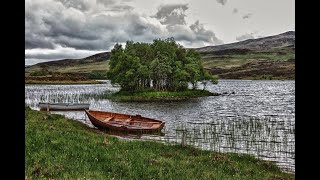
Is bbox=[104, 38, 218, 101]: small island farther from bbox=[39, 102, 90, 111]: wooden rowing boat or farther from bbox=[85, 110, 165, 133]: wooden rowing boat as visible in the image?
bbox=[85, 110, 165, 133]: wooden rowing boat

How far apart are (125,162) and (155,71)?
87978 mm

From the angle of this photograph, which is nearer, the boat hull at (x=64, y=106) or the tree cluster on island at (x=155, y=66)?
the boat hull at (x=64, y=106)

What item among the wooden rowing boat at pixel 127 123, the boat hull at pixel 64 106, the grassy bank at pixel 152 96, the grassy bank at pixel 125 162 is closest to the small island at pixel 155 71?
the grassy bank at pixel 152 96

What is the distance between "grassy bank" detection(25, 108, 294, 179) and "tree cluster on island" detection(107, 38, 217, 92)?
77761mm

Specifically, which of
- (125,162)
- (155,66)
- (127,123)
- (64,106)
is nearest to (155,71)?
(155,66)

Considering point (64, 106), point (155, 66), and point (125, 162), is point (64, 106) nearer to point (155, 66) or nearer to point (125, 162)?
point (155, 66)

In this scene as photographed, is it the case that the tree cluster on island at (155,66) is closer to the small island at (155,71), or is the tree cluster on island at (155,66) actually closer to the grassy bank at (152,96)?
the small island at (155,71)

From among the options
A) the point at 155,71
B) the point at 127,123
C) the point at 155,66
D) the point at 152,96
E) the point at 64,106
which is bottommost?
the point at 127,123

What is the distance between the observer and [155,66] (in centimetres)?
10244

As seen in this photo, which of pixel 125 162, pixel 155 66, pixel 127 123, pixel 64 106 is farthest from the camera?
pixel 155 66

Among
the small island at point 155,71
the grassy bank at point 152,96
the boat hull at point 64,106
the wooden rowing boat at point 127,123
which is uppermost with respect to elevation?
the small island at point 155,71

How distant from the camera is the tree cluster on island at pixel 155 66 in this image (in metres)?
103

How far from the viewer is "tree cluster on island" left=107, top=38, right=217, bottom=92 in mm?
103375
